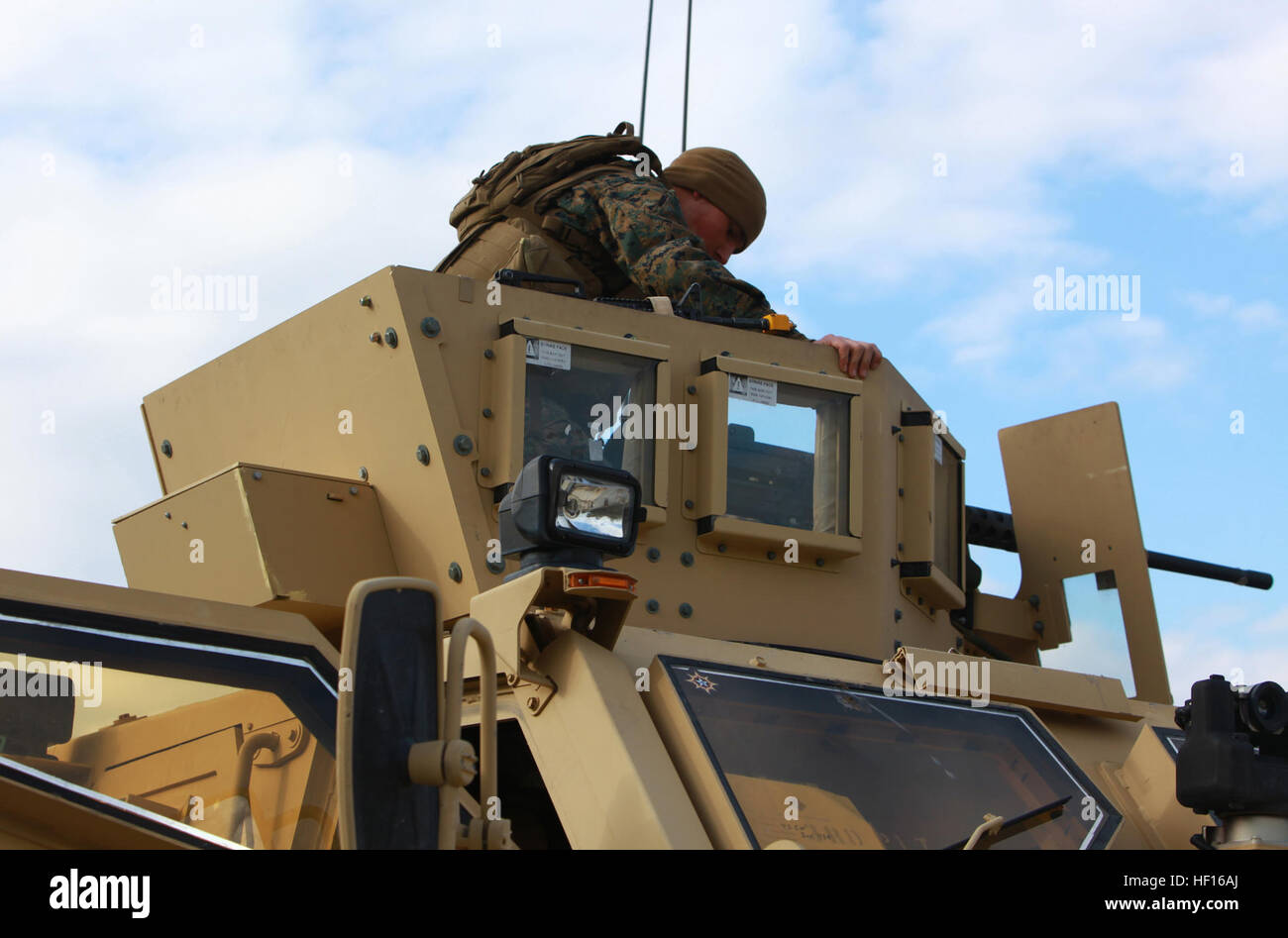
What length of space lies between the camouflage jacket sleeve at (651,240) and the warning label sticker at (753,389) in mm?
448

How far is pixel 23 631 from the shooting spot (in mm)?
2520

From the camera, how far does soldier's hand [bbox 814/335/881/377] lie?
14.9 feet

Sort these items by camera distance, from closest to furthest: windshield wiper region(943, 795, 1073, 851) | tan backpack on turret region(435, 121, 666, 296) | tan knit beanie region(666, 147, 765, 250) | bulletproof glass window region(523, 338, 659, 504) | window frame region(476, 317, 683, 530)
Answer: windshield wiper region(943, 795, 1073, 851) → window frame region(476, 317, 683, 530) → bulletproof glass window region(523, 338, 659, 504) → tan backpack on turret region(435, 121, 666, 296) → tan knit beanie region(666, 147, 765, 250)

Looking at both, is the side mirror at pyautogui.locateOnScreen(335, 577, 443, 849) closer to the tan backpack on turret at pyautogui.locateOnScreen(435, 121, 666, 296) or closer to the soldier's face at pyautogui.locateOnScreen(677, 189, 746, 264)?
the tan backpack on turret at pyautogui.locateOnScreen(435, 121, 666, 296)

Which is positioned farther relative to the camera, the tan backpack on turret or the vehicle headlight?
the tan backpack on turret

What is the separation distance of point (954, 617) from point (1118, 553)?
63 centimetres

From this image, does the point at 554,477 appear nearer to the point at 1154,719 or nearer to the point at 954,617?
the point at 1154,719

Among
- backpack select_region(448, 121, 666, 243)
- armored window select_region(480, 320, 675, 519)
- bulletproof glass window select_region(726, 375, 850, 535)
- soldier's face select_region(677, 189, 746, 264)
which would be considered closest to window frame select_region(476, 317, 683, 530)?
armored window select_region(480, 320, 675, 519)

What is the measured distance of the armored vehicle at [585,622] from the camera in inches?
97.4

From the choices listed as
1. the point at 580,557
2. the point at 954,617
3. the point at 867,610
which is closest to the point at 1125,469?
the point at 954,617

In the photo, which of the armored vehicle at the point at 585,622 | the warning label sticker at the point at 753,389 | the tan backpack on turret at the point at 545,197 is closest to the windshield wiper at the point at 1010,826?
the armored vehicle at the point at 585,622

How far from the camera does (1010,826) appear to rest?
9.48ft

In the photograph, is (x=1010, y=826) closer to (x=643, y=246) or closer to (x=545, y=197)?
(x=643, y=246)

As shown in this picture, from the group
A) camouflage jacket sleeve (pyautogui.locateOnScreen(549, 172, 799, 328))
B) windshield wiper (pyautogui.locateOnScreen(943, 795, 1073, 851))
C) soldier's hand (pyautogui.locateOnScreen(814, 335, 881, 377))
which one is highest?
camouflage jacket sleeve (pyautogui.locateOnScreen(549, 172, 799, 328))
